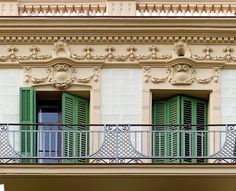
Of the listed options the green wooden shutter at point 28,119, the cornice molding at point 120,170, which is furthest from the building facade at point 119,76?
the cornice molding at point 120,170

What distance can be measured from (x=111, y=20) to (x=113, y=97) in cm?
179

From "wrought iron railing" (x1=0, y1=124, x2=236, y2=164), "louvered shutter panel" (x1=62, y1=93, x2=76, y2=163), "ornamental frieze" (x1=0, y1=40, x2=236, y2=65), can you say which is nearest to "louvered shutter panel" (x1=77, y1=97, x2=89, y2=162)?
"wrought iron railing" (x1=0, y1=124, x2=236, y2=164)

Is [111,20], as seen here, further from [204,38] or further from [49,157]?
[49,157]

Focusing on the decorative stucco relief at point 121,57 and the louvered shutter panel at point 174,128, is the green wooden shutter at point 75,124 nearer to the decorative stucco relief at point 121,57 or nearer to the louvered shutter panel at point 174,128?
the decorative stucco relief at point 121,57

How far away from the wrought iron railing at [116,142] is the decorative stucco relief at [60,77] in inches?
46.8

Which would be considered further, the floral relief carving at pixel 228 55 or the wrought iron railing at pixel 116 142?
the floral relief carving at pixel 228 55

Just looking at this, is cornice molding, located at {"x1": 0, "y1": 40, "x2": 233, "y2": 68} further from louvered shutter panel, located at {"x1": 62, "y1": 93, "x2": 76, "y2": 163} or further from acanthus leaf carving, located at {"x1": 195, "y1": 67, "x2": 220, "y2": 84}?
louvered shutter panel, located at {"x1": 62, "y1": 93, "x2": 76, "y2": 163}

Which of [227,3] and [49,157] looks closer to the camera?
[49,157]

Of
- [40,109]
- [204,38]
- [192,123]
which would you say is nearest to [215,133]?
[192,123]

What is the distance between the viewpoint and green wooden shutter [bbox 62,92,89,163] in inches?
1017

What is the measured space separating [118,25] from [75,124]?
269 centimetres

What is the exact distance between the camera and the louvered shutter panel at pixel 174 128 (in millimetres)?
25812

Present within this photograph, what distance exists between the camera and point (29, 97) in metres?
→ 26.5
